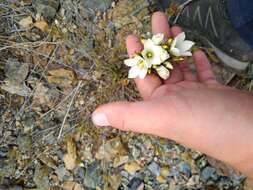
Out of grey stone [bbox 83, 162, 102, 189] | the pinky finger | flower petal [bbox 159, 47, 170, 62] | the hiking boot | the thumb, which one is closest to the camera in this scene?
the thumb

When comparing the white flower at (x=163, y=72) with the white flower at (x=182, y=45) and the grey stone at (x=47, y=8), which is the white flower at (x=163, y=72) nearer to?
the white flower at (x=182, y=45)

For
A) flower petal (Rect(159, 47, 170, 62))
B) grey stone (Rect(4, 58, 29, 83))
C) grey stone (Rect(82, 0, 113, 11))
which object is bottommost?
grey stone (Rect(4, 58, 29, 83))

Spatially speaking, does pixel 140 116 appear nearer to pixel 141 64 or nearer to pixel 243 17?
pixel 141 64

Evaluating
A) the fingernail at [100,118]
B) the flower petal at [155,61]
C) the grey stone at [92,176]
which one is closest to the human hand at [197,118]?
the fingernail at [100,118]

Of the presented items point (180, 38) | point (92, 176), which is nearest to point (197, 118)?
point (180, 38)

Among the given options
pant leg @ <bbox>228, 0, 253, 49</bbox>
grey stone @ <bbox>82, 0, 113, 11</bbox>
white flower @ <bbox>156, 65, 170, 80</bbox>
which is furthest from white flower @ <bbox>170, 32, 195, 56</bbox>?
grey stone @ <bbox>82, 0, 113, 11</bbox>

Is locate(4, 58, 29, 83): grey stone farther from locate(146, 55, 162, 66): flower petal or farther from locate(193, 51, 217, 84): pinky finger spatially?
locate(193, 51, 217, 84): pinky finger

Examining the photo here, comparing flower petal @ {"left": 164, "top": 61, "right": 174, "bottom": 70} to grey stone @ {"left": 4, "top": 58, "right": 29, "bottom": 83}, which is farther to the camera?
grey stone @ {"left": 4, "top": 58, "right": 29, "bottom": 83}
